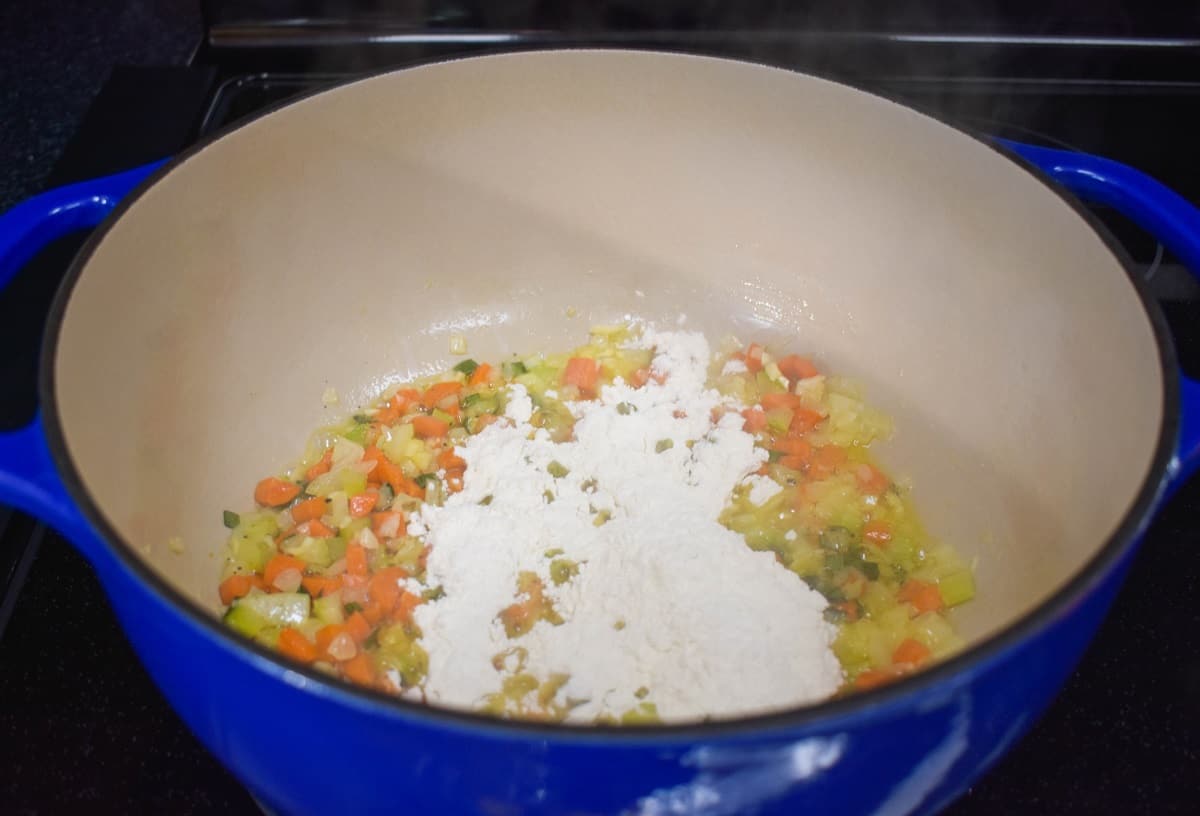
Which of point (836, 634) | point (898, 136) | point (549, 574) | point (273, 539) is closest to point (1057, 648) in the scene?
point (836, 634)

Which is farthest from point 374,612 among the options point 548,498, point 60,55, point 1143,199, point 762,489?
point 60,55

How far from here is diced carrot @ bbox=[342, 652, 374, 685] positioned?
1.11 m

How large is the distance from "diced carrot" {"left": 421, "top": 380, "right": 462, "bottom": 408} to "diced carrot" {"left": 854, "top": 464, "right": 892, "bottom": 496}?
0.54 m

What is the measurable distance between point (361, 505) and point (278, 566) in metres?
0.12

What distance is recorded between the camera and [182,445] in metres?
1.23

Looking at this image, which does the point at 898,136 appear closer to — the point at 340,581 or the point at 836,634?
the point at 836,634

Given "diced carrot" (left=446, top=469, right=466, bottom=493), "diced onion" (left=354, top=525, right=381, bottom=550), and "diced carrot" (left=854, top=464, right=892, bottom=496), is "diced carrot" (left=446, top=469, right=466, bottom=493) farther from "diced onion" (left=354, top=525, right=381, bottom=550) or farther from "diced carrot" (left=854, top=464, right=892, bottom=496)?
"diced carrot" (left=854, top=464, right=892, bottom=496)

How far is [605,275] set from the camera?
1.53m

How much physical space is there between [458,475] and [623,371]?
287 mm

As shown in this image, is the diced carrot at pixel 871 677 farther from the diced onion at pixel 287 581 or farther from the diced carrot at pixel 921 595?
the diced onion at pixel 287 581

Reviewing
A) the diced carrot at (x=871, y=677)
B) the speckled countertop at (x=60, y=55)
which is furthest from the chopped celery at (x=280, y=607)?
the speckled countertop at (x=60, y=55)

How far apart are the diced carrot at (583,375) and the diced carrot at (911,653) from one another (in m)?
0.53

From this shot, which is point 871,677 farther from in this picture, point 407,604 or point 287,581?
point 287,581

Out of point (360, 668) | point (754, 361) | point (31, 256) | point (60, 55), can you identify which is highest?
point (31, 256)
